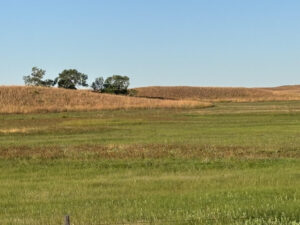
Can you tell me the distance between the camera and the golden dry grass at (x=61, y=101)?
3480 inches

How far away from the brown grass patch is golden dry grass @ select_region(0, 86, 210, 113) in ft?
185

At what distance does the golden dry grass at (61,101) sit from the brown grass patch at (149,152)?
56502 millimetres

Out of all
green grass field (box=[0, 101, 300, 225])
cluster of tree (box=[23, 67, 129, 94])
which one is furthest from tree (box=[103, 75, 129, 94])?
green grass field (box=[0, 101, 300, 225])

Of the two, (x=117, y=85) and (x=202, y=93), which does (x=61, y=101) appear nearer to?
(x=117, y=85)

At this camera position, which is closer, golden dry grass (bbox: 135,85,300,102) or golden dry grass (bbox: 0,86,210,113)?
golden dry grass (bbox: 0,86,210,113)

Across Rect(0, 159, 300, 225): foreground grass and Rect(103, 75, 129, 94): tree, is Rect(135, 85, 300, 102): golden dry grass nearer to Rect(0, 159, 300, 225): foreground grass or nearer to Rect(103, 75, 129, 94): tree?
Rect(103, 75, 129, 94): tree

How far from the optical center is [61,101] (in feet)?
331

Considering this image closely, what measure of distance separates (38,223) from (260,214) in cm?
438

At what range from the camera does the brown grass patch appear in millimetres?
23938

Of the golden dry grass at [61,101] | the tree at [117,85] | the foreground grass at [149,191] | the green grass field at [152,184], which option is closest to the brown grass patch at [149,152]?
the green grass field at [152,184]

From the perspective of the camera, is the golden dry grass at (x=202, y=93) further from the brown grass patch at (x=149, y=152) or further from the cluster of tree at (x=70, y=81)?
the brown grass patch at (x=149, y=152)

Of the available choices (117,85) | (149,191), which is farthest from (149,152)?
(117,85)

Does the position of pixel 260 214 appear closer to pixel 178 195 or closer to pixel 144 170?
pixel 178 195

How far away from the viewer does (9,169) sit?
69.4 ft
